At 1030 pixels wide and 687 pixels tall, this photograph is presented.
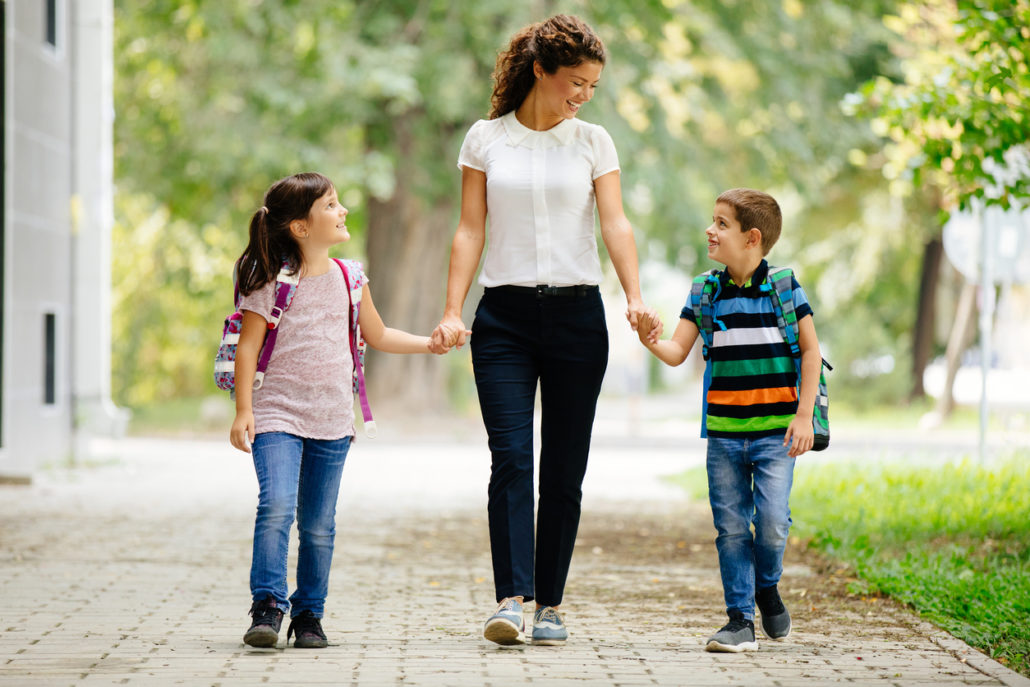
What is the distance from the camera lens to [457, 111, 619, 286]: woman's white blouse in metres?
5.21

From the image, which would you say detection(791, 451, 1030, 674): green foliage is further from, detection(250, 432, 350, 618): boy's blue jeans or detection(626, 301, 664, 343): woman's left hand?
detection(250, 432, 350, 618): boy's blue jeans

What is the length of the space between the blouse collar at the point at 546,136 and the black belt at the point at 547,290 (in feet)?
1.73

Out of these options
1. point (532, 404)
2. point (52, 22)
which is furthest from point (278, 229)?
point (52, 22)

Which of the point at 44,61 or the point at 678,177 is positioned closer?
the point at 44,61

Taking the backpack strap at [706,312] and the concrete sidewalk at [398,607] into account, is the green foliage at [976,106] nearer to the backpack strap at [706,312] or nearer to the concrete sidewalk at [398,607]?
the concrete sidewalk at [398,607]

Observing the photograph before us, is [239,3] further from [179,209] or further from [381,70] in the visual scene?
[179,209]

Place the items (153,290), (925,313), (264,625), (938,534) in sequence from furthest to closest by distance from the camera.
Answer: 1. (925,313)
2. (153,290)
3. (938,534)
4. (264,625)

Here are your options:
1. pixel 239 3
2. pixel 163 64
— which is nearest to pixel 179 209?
pixel 163 64

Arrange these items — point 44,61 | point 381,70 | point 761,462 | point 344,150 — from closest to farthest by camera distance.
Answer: point 761,462, point 44,61, point 381,70, point 344,150

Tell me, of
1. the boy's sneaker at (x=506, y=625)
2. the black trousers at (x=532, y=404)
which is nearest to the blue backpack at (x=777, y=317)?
the black trousers at (x=532, y=404)

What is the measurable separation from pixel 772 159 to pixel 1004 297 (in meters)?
5.97

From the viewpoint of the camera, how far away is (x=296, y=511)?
17.4 ft

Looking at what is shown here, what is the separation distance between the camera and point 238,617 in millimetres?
5824

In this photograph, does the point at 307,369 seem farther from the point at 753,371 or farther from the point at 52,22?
the point at 52,22
